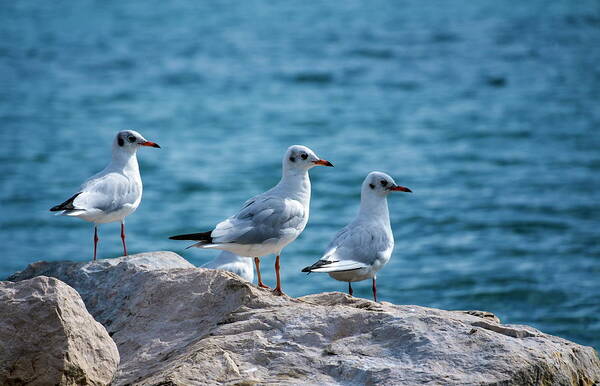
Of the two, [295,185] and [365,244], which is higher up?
[295,185]

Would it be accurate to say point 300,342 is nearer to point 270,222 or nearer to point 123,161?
point 270,222

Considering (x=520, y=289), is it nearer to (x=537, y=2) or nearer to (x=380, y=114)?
(x=380, y=114)

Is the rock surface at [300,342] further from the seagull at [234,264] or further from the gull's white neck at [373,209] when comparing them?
the seagull at [234,264]

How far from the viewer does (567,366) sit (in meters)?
5.75

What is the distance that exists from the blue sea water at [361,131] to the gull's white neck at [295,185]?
605cm

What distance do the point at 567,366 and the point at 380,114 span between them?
20213 millimetres

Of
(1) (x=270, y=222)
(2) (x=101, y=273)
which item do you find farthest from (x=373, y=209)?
(2) (x=101, y=273)

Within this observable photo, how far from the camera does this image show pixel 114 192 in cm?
857

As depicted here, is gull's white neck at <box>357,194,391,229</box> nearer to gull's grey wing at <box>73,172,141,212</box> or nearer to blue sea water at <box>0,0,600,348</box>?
gull's grey wing at <box>73,172,141,212</box>

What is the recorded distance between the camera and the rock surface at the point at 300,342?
5.30 metres

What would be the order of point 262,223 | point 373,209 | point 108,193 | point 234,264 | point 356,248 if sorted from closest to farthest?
point 262,223 < point 356,248 < point 108,193 < point 373,209 < point 234,264

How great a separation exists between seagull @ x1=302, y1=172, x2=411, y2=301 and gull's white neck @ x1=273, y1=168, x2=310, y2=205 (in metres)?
0.56

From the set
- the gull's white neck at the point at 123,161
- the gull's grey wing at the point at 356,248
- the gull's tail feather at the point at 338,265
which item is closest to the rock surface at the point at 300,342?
the gull's tail feather at the point at 338,265

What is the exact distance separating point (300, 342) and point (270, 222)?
1816 mm
